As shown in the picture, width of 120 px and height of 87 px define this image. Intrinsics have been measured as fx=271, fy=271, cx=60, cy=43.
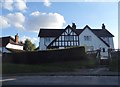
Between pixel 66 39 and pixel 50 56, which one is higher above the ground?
pixel 66 39

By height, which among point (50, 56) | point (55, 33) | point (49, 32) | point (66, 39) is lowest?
point (50, 56)

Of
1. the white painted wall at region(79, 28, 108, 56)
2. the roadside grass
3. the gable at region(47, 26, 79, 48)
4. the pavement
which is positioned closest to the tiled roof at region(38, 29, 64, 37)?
the gable at region(47, 26, 79, 48)

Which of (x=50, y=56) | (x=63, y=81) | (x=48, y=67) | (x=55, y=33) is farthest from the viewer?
(x=55, y=33)

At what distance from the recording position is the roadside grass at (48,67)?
25.6 meters

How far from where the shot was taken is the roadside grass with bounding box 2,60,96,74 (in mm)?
25594

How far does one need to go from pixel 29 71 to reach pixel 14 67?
2756 mm

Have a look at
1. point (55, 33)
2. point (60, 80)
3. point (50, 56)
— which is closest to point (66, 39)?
point (55, 33)

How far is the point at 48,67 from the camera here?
28125mm

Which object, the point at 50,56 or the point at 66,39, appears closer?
the point at 50,56

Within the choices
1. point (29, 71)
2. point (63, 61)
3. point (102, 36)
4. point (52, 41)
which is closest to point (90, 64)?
point (63, 61)

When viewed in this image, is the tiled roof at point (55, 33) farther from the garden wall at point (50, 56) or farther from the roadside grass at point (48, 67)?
the roadside grass at point (48, 67)

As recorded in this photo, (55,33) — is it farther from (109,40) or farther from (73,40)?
(109,40)

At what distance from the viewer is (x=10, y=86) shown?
45.3ft

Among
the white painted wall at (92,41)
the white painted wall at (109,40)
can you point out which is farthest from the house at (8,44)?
the white painted wall at (109,40)
